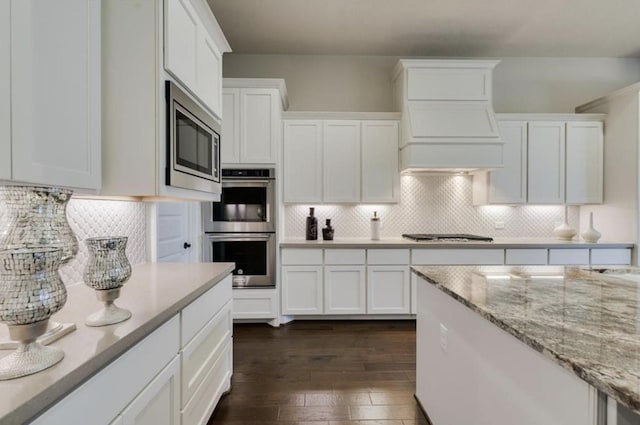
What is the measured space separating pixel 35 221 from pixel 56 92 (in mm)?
445

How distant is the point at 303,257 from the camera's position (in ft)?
11.3

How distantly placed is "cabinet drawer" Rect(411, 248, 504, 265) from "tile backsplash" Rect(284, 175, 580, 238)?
2.04 feet

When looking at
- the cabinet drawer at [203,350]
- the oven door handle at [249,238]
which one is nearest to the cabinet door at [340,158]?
the oven door handle at [249,238]

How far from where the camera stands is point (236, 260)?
3.36 m

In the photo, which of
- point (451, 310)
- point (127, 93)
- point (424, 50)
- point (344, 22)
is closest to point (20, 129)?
point (127, 93)

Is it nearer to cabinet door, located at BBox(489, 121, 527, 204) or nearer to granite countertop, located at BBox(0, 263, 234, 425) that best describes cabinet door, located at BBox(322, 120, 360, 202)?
cabinet door, located at BBox(489, 121, 527, 204)

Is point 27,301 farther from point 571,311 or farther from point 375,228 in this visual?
point 375,228

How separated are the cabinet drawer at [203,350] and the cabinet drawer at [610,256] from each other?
3.75 m

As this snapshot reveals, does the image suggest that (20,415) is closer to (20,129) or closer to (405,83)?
(20,129)

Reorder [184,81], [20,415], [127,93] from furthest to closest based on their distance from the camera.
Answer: [184,81] → [127,93] → [20,415]

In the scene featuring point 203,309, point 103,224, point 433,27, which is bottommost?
point 203,309

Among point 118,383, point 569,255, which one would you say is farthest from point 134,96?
point 569,255

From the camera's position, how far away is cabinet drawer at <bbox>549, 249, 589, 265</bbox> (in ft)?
11.2

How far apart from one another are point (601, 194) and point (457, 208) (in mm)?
1573
